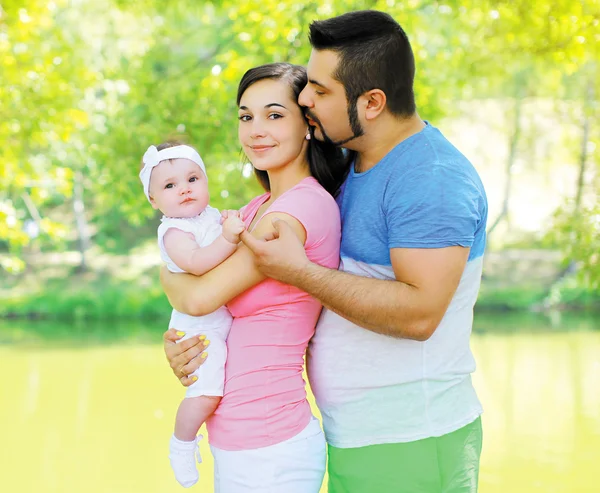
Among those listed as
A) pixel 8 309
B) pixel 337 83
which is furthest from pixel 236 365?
pixel 8 309

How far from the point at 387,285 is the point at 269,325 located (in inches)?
12.7

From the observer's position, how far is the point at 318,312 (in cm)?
196

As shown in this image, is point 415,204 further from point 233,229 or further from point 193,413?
point 193,413

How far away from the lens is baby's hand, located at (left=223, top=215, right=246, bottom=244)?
1869 millimetres

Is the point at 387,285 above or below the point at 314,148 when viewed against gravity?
below

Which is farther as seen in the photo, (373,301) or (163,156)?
(163,156)

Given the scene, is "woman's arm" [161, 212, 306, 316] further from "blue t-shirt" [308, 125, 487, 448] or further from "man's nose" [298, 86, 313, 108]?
"man's nose" [298, 86, 313, 108]

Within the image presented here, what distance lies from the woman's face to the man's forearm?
0.35 meters

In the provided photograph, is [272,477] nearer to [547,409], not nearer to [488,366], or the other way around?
[547,409]

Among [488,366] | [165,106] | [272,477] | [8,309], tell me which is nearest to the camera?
[272,477]

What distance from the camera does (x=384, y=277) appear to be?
1.85 meters

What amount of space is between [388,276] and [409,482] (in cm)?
50

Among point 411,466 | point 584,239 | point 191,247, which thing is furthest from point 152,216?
point 411,466

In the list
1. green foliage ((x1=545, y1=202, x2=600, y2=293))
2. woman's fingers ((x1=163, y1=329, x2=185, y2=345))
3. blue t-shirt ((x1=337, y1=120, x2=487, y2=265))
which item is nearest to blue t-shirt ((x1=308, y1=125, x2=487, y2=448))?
blue t-shirt ((x1=337, y1=120, x2=487, y2=265))
